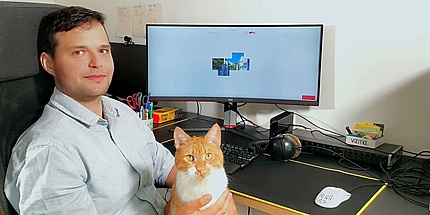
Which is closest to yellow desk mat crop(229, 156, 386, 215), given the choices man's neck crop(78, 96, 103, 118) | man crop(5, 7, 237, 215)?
man crop(5, 7, 237, 215)

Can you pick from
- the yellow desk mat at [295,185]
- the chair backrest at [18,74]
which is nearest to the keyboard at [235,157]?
the yellow desk mat at [295,185]

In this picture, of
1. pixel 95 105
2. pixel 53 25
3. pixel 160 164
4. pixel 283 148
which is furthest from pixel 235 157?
pixel 53 25

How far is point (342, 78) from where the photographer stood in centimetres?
165

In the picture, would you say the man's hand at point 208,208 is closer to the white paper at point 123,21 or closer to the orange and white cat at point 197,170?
the orange and white cat at point 197,170

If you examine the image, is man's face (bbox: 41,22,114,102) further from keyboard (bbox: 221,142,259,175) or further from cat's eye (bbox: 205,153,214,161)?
keyboard (bbox: 221,142,259,175)

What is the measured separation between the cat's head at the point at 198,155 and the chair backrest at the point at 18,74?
0.44 meters

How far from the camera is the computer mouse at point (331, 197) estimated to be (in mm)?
1125

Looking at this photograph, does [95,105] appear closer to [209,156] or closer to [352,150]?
[209,156]

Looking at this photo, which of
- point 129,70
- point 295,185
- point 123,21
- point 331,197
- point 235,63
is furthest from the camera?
point 123,21

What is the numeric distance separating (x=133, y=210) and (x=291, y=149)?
630 millimetres

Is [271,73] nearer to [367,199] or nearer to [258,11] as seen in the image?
[258,11]

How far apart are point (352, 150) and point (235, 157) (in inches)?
17.6

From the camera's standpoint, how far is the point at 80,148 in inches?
39.9

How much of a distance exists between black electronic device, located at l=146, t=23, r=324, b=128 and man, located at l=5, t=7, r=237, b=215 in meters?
0.59
